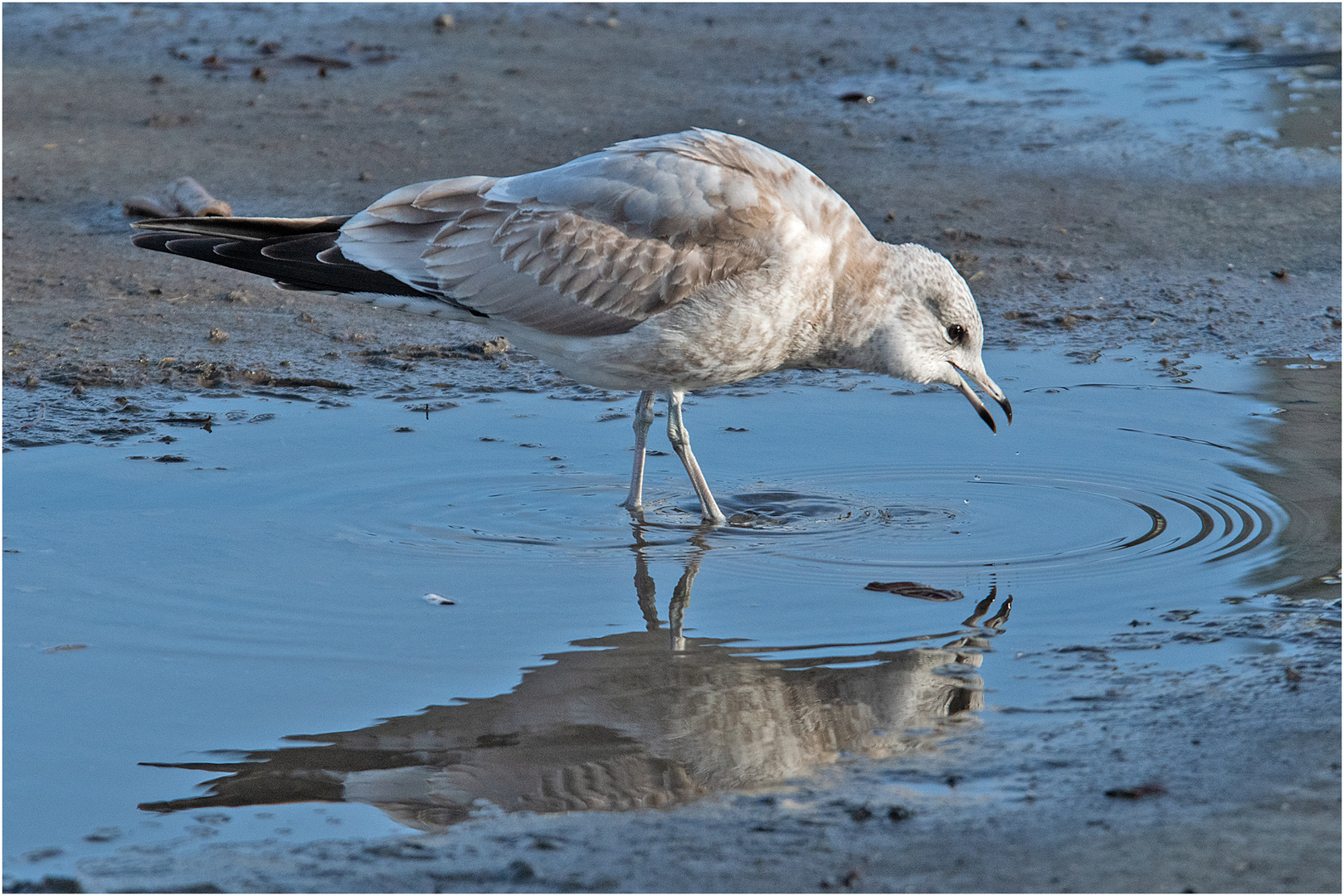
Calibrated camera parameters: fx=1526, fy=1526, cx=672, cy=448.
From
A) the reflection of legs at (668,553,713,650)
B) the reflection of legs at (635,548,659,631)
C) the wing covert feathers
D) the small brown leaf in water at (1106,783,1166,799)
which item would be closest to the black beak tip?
the wing covert feathers

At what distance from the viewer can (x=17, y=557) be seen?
522cm

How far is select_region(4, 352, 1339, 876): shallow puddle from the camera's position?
13.0ft

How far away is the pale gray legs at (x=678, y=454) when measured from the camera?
5.85 metres

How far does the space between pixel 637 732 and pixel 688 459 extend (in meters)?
1.99

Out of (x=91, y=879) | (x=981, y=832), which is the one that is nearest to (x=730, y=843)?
(x=981, y=832)

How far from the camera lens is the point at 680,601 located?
5125 mm

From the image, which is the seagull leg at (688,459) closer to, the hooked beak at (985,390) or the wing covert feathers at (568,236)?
the wing covert feathers at (568,236)

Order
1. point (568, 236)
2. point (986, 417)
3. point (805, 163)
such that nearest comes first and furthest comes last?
point (568, 236), point (986, 417), point (805, 163)

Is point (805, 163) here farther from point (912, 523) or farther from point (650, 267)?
point (912, 523)

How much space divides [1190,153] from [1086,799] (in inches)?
316

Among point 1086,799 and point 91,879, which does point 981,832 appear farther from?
point 91,879

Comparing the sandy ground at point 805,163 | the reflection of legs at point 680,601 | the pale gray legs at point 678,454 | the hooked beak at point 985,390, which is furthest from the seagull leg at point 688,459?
the sandy ground at point 805,163

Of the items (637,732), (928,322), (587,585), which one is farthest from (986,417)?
(637,732)

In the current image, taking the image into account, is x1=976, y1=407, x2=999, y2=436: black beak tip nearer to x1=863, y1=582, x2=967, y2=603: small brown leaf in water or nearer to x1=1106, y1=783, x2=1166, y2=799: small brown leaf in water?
x1=863, y1=582, x2=967, y2=603: small brown leaf in water
